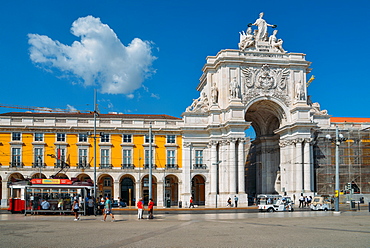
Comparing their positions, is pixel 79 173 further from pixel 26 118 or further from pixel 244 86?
pixel 244 86

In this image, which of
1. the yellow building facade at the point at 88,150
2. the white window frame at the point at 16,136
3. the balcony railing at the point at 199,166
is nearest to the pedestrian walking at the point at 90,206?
the yellow building facade at the point at 88,150

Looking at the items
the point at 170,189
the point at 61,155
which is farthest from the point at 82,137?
the point at 170,189

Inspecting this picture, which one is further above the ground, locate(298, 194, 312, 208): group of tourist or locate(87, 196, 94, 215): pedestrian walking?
locate(87, 196, 94, 215): pedestrian walking

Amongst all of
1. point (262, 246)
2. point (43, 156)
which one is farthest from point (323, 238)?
point (43, 156)

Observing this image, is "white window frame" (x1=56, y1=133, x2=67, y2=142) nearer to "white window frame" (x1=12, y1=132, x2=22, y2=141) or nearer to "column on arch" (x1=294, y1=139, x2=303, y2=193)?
"white window frame" (x1=12, y1=132, x2=22, y2=141)

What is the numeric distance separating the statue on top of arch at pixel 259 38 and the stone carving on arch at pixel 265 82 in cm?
355

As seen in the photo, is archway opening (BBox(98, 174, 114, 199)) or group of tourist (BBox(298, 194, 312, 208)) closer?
group of tourist (BBox(298, 194, 312, 208))

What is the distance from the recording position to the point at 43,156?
63344 millimetres

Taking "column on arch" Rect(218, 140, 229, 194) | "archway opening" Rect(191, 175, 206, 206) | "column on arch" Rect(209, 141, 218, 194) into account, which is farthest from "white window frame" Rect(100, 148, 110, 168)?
"column on arch" Rect(218, 140, 229, 194)

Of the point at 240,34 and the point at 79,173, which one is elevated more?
the point at 240,34

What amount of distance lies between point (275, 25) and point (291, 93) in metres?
11.2

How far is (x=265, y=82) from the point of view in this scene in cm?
6638

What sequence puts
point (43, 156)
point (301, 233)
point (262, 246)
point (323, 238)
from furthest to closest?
point (43, 156)
point (301, 233)
point (323, 238)
point (262, 246)

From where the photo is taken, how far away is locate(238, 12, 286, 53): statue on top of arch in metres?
68.0
